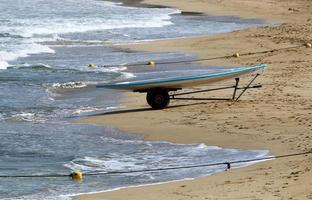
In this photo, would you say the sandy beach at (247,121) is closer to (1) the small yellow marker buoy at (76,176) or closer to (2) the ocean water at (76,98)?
(2) the ocean water at (76,98)

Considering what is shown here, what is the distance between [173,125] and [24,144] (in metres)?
3.11

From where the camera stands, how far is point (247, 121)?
17609mm

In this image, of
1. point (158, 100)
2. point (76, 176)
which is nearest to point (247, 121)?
point (158, 100)

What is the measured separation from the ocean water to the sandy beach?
21.4 inches

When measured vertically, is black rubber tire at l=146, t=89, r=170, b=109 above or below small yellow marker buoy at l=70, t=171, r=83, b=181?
above

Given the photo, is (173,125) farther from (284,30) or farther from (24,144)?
(284,30)

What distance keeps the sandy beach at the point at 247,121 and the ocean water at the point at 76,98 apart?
54 centimetres

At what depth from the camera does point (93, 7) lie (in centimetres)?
5103

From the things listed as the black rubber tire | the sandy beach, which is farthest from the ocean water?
the black rubber tire

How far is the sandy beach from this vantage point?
12.3 m

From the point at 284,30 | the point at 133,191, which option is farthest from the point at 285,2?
the point at 133,191

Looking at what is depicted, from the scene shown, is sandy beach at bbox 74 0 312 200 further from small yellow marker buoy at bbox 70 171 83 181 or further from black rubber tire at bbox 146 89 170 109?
small yellow marker buoy at bbox 70 171 83 181

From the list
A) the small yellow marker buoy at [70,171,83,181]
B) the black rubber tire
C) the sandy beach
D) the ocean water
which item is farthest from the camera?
the black rubber tire

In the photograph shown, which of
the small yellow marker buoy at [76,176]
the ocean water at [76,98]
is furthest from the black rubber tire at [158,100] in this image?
the small yellow marker buoy at [76,176]
